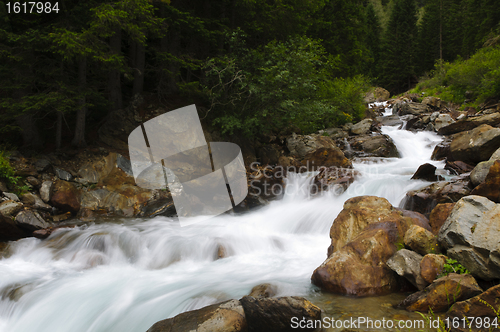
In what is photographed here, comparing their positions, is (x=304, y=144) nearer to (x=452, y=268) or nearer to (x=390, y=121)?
(x=452, y=268)

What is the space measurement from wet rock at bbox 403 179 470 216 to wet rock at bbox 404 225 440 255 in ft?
8.30

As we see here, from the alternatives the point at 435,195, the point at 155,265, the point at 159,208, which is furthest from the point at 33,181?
the point at 435,195

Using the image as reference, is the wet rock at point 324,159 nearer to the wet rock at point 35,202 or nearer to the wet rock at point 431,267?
the wet rock at point 431,267

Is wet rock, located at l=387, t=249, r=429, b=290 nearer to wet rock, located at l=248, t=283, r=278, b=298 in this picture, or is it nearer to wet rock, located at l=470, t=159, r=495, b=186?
wet rock, located at l=248, t=283, r=278, b=298

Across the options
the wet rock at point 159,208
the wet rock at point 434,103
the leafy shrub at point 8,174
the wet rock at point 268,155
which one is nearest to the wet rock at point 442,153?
the wet rock at point 268,155

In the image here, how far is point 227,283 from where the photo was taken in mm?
5559

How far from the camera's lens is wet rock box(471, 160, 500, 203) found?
5.46 m

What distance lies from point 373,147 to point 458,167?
466 cm

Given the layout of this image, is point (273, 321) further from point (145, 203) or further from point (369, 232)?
point (145, 203)

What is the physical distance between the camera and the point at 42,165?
901 centimetres

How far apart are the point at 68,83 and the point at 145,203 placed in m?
4.40

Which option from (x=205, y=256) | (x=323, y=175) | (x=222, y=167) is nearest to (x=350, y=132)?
(x=323, y=175)

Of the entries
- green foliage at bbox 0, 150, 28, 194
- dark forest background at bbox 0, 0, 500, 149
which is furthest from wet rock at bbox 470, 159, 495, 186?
green foliage at bbox 0, 150, 28, 194

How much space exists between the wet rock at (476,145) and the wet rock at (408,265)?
6243 millimetres
